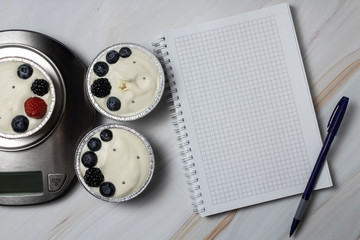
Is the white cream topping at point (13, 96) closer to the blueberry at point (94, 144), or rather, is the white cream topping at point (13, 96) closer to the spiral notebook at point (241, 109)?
the blueberry at point (94, 144)

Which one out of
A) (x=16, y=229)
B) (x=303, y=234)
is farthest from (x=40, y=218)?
(x=303, y=234)

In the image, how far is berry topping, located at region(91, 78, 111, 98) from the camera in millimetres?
826

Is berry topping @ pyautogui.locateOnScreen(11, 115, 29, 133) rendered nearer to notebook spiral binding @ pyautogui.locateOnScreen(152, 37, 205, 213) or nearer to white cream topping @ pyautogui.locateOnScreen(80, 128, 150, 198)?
white cream topping @ pyautogui.locateOnScreen(80, 128, 150, 198)

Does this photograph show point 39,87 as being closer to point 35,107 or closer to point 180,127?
point 35,107

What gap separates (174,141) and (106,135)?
0.51 ft

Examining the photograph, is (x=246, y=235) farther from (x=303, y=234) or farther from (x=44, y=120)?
(x=44, y=120)

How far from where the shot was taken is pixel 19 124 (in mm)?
812

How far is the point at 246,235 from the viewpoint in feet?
3.10

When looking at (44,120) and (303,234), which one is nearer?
(44,120)

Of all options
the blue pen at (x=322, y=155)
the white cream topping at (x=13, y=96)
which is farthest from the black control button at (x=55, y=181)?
the blue pen at (x=322, y=155)

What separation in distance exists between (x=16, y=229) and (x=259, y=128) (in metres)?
0.53

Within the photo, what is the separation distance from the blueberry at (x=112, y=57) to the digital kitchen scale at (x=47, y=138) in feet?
0.25

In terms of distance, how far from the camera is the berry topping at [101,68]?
2.74 feet

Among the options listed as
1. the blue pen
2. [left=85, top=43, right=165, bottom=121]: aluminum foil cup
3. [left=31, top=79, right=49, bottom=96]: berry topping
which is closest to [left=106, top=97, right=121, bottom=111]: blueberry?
[left=85, top=43, right=165, bottom=121]: aluminum foil cup
